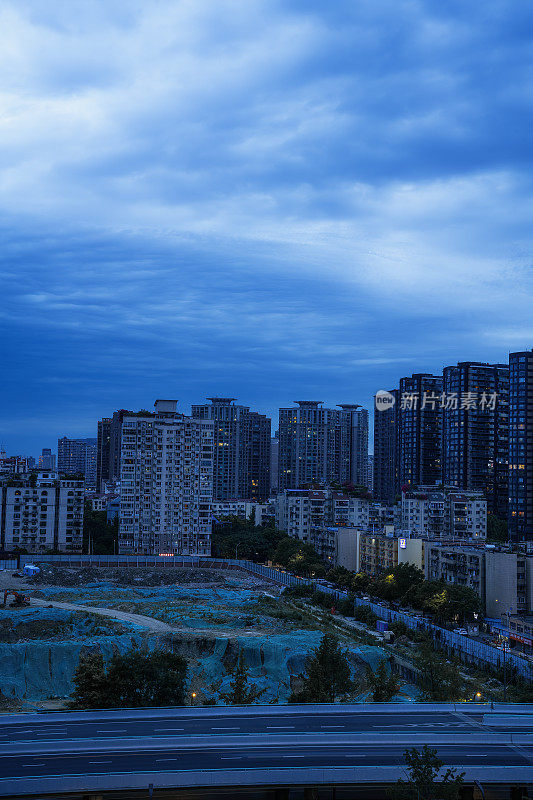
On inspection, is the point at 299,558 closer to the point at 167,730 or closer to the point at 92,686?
the point at 92,686

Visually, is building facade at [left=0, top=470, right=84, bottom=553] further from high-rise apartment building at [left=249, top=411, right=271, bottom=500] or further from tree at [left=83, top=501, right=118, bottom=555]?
high-rise apartment building at [left=249, top=411, right=271, bottom=500]

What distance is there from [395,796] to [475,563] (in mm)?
32999

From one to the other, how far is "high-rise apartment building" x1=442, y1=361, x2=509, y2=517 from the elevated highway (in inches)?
2624

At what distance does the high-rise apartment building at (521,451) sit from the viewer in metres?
66.2

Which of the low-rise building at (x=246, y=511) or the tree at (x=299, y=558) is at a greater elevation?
the low-rise building at (x=246, y=511)

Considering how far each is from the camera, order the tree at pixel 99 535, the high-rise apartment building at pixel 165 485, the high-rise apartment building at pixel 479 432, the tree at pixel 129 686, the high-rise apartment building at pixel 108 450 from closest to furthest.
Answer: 1. the tree at pixel 129 686
2. the high-rise apartment building at pixel 165 485
3. the tree at pixel 99 535
4. the high-rise apartment building at pixel 479 432
5. the high-rise apartment building at pixel 108 450

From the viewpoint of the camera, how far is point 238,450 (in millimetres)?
120500

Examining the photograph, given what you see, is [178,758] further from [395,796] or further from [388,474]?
[388,474]

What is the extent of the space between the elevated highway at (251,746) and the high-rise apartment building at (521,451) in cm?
4885

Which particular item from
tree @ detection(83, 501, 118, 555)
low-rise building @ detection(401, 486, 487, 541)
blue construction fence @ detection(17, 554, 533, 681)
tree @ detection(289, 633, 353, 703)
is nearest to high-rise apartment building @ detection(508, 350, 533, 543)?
low-rise building @ detection(401, 486, 487, 541)

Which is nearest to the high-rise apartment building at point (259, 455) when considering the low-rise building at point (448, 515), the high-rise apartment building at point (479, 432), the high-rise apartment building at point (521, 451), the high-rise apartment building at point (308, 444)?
the high-rise apartment building at point (308, 444)

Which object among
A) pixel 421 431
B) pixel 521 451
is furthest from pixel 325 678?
pixel 421 431

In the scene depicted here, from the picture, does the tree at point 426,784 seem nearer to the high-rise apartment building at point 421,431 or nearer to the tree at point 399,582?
the tree at point 399,582

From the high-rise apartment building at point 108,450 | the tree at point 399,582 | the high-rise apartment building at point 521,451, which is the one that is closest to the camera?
the tree at point 399,582
